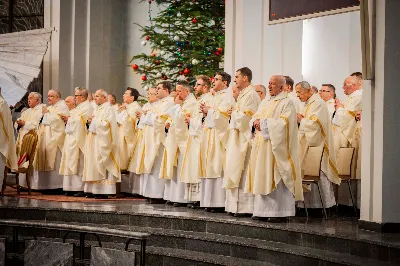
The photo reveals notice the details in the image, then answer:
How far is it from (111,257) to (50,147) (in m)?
7.18

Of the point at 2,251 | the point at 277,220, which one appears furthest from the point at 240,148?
the point at 2,251

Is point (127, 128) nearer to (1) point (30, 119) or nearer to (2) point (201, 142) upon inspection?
(1) point (30, 119)

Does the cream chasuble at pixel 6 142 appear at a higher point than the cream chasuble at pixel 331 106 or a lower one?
lower

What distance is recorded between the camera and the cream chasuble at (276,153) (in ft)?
29.0

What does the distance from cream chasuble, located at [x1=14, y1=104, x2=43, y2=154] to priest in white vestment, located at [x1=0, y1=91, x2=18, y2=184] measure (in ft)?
3.08

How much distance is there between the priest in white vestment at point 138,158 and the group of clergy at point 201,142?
0.02 metres

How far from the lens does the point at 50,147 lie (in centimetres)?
1295

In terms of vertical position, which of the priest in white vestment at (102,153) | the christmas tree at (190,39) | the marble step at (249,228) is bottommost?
the marble step at (249,228)

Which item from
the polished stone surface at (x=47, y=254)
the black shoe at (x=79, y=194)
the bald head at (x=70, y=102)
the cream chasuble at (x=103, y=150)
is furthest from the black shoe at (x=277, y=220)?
the bald head at (x=70, y=102)

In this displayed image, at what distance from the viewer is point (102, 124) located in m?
12.1

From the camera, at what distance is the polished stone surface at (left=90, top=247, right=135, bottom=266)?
19.4ft

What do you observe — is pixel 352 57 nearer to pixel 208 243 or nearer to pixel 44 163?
pixel 208 243

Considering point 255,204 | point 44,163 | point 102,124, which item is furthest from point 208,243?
point 44,163

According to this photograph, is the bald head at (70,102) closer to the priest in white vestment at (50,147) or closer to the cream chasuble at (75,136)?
the priest in white vestment at (50,147)
